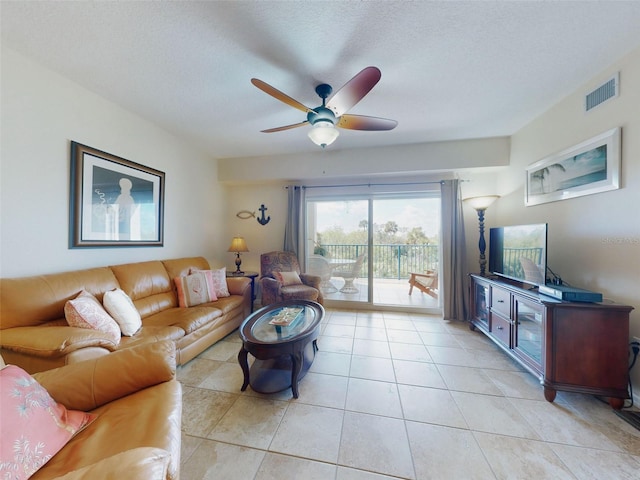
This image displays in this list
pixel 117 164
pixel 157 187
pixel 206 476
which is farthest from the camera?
pixel 157 187

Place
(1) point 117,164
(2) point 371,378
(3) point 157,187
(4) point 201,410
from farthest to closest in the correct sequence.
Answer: (3) point 157,187
(1) point 117,164
(2) point 371,378
(4) point 201,410

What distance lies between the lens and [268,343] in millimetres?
1623

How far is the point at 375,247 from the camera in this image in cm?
379

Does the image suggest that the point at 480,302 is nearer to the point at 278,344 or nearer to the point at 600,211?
the point at 600,211

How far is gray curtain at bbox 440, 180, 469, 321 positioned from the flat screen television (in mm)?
539

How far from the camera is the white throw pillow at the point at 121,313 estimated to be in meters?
1.79

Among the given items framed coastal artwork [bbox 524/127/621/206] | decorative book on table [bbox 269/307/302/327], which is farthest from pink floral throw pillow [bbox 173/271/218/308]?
framed coastal artwork [bbox 524/127/621/206]

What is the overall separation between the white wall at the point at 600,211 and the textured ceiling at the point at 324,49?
0.21m

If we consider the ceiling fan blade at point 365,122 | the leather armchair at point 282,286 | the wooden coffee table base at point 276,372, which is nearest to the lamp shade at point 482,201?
the ceiling fan blade at point 365,122

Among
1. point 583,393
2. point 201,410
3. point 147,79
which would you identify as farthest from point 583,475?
point 147,79

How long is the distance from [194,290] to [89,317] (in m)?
1.03

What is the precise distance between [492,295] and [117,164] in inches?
166

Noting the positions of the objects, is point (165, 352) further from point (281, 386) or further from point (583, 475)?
point (583, 475)

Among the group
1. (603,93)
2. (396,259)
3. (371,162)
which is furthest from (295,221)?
(603,93)
